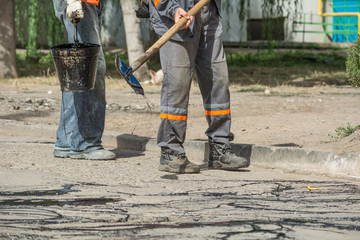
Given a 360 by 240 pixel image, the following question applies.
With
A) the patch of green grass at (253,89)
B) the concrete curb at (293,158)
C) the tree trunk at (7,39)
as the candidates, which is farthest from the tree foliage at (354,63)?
the tree trunk at (7,39)

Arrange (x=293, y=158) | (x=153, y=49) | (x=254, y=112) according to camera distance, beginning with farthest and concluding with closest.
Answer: (x=254, y=112) → (x=293, y=158) → (x=153, y=49)

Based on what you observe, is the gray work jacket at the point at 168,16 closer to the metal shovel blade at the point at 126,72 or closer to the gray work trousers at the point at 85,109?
the metal shovel blade at the point at 126,72

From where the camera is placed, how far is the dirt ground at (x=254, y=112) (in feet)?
21.7

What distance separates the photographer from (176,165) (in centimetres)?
542

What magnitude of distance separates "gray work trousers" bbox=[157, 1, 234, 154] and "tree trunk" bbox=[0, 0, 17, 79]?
8335 millimetres

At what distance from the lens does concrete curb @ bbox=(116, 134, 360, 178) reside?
17.8 ft

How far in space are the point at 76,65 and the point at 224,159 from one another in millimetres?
1408

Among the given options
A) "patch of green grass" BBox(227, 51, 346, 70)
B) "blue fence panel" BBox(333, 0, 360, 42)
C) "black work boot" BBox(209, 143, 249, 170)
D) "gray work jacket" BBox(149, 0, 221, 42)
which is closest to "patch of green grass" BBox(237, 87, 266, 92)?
"patch of green grass" BBox(227, 51, 346, 70)

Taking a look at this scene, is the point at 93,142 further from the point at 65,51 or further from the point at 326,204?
the point at 326,204

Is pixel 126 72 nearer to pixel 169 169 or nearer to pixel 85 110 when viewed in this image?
pixel 169 169

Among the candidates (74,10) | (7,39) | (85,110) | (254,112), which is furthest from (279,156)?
(7,39)

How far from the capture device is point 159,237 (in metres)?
3.40

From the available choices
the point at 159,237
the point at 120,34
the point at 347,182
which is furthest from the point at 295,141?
the point at 120,34

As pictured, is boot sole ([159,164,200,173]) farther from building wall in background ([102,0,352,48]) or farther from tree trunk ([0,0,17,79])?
building wall in background ([102,0,352,48])
